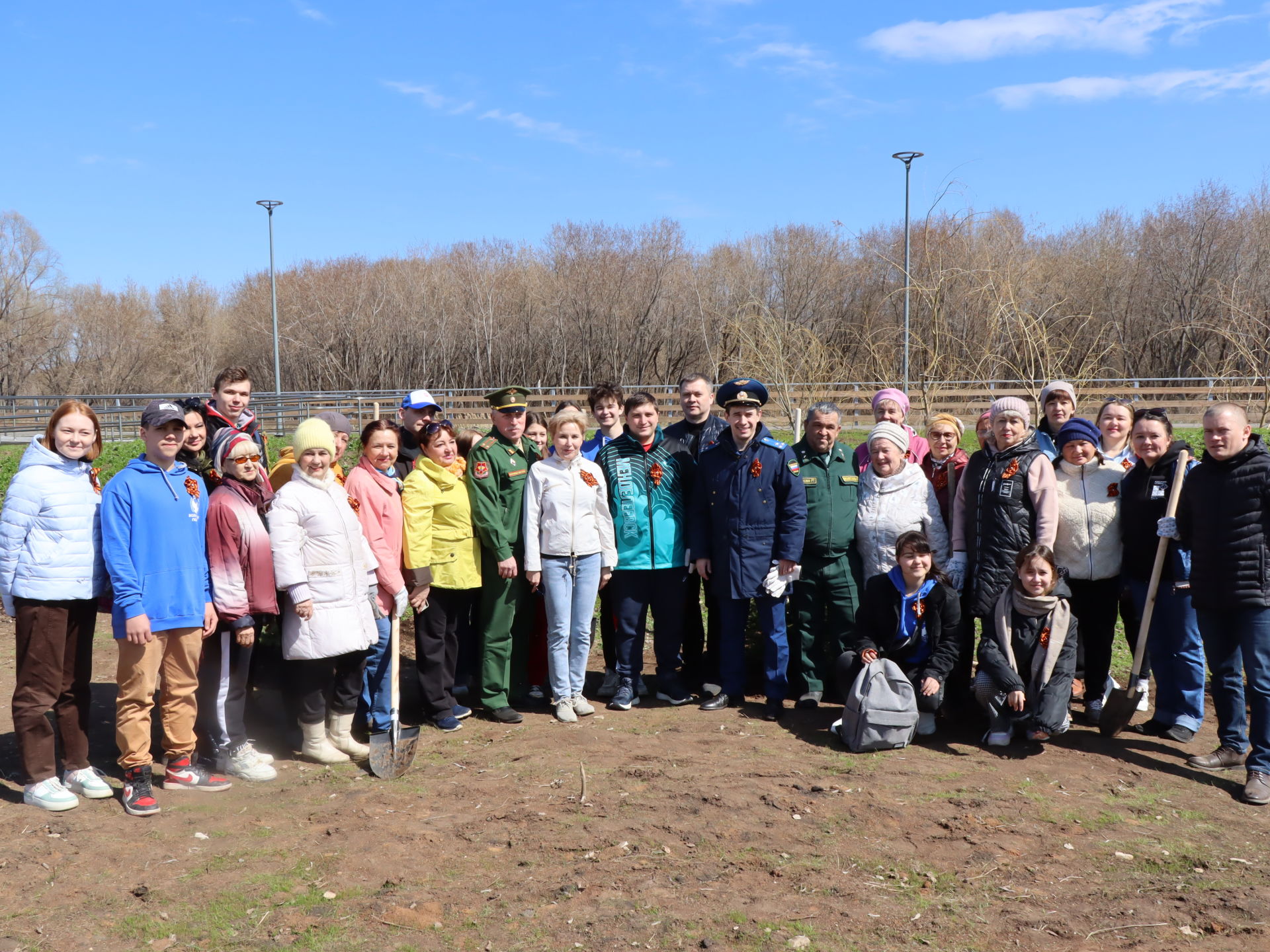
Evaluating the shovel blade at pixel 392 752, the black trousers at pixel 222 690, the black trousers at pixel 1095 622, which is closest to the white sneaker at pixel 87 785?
the black trousers at pixel 222 690

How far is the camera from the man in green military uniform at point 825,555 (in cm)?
600

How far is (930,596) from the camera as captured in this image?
18.3 feet

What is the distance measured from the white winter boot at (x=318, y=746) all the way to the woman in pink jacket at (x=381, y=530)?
34 centimetres

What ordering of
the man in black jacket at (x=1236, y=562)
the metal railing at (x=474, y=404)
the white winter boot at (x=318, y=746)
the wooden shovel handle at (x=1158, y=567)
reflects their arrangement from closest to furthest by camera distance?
the man in black jacket at (x=1236, y=562) < the white winter boot at (x=318, y=746) < the wooden shovel handle at (x=1158, y=567) < the metal railing at (x=474, y=404)

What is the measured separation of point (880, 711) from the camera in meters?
5.34

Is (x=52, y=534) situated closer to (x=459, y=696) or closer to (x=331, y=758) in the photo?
(x=331, y=758)

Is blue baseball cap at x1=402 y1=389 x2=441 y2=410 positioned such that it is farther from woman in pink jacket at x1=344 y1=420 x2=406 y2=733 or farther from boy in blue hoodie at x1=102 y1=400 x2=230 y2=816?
boy in blue hoodie at x1=102 y1=400 x2=230 y2=816

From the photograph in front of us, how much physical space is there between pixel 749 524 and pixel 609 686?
4.93ft

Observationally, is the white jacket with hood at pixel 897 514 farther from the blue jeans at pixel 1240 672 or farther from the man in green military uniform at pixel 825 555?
the blue jeans at pixel 1240 672

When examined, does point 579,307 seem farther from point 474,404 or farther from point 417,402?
point 417,402

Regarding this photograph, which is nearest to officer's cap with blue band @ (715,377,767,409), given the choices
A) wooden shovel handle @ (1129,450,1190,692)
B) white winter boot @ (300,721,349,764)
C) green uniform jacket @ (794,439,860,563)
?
green uniform jacket @ (794,439,860,563)

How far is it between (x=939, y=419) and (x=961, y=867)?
9.68 ft

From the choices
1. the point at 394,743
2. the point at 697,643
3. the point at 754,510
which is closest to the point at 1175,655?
the point at 754,510

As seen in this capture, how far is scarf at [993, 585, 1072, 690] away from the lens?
213 inches
